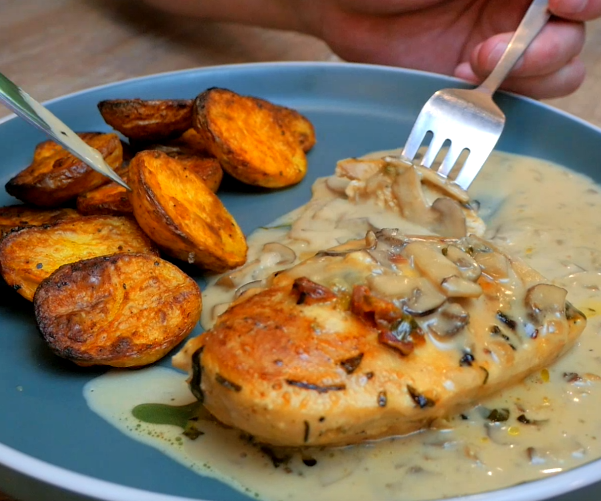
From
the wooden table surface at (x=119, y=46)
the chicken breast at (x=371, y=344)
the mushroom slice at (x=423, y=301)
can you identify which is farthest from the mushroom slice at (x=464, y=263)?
the wooden table surface at (x=119, y=46)

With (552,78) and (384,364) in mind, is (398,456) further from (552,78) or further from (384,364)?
(552,78)

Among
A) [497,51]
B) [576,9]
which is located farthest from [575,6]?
[497,51]

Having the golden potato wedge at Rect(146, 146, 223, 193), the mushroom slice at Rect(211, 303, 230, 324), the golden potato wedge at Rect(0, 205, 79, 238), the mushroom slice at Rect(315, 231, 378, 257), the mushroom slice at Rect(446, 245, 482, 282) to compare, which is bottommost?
the golden potato wedge at Rect(0, 205, 79, 238)

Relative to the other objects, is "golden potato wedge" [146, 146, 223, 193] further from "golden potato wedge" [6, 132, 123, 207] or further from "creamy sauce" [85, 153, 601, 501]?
"creamy sauce" [85, 153, 601, 501]

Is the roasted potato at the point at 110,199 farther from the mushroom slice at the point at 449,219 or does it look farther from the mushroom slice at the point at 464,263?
the mushroom slice at the point at 464,263

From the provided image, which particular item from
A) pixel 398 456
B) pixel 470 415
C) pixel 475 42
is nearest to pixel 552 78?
pixel 475 42

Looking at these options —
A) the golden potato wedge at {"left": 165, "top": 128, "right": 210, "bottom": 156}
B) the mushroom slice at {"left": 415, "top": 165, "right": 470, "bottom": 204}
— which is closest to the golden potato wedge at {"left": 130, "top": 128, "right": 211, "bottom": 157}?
the golden potato wedge at {"left": 165, "top": 128, "right": 210, "bottom": 156}
